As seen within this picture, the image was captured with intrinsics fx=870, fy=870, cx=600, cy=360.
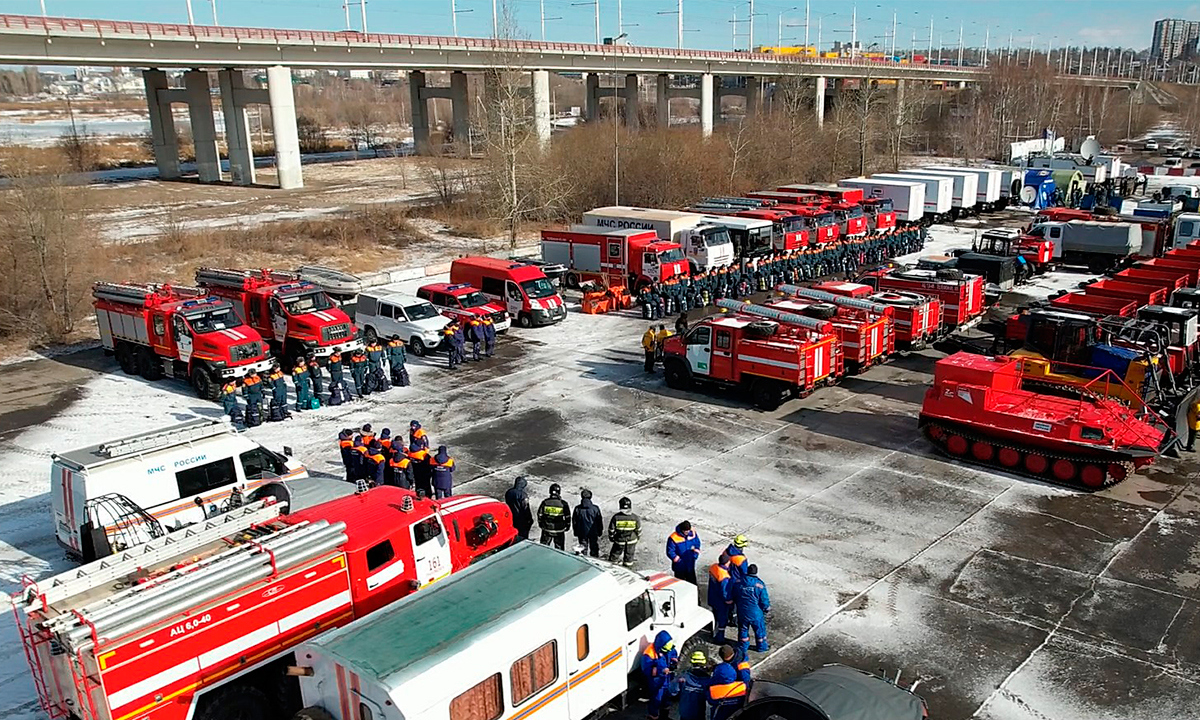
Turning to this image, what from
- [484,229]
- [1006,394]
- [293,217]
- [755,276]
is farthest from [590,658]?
[293,217]

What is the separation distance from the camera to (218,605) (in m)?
8.66

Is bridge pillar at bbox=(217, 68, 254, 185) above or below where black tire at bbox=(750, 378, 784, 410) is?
above

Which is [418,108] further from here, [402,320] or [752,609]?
[752,609]

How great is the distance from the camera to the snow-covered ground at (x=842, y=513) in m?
10.6

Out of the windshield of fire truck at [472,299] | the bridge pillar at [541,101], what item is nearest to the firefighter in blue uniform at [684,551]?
the windshield of fire truck at [472,299]

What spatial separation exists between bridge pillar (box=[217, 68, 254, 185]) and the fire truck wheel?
4897cm

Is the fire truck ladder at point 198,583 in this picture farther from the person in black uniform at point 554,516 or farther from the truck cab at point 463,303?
the truck cab at point 463,303

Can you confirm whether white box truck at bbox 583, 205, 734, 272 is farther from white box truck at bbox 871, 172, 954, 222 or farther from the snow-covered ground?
white box truck at bbox 871, 172, 954, 222

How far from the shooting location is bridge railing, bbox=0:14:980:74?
47938 millimetres

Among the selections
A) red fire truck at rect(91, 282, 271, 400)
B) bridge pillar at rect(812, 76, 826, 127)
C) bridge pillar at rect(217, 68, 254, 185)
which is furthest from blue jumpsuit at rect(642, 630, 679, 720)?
bridge pillar at rect(812, 76, 826, 127)

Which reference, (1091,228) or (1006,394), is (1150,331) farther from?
(1091,228)

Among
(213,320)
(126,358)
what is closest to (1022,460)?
(213,320)

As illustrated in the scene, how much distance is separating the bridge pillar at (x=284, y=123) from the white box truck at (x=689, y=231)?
113 ft

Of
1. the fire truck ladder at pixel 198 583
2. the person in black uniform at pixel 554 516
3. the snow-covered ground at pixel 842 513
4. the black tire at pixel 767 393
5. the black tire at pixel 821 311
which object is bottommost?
the snow-covered ground at pixel 842 513
